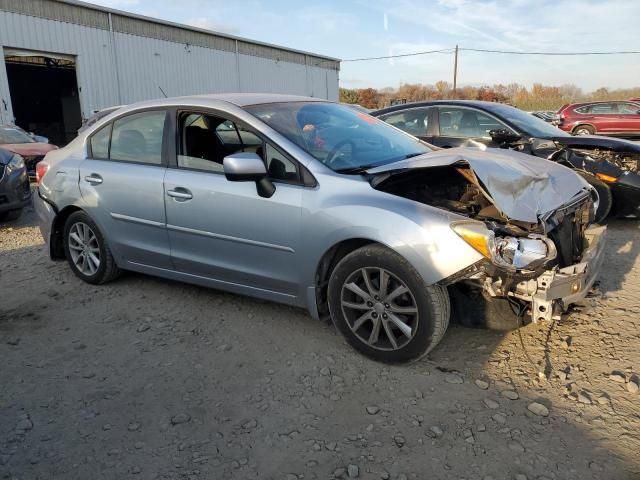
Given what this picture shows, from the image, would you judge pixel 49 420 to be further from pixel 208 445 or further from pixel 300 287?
pixel 300 287

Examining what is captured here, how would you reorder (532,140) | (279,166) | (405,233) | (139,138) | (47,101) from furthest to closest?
(47,101) → (532,140) → (139,138) → (279,166) → (405,233)

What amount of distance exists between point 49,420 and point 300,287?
5.32 feet

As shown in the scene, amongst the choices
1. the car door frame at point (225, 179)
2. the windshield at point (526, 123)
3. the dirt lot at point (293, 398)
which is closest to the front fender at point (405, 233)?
the car door frame at point (225, 179)

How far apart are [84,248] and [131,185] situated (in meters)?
0.99

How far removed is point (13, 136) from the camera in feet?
38.0

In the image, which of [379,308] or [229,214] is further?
[229,214]

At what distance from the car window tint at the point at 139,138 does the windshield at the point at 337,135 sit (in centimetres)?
87

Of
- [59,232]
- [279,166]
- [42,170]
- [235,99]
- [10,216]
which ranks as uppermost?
[235,99]

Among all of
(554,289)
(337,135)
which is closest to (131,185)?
(337,135)

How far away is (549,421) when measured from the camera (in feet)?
8.89

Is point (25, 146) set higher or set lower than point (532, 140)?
lower

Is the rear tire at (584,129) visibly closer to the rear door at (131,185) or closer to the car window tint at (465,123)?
the car window tint at (465,123)

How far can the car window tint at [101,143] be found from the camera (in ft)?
15.2

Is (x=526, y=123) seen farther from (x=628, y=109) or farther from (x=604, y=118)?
(x=628, y=109)
